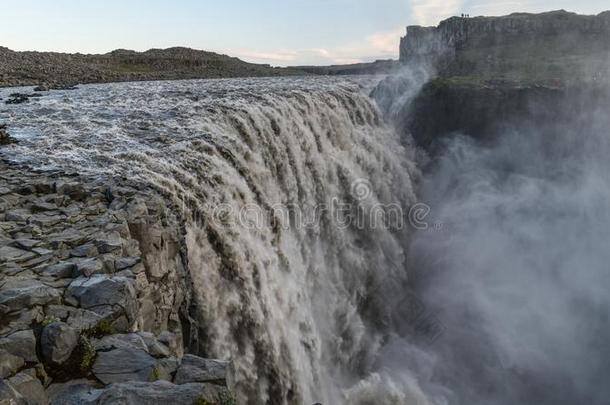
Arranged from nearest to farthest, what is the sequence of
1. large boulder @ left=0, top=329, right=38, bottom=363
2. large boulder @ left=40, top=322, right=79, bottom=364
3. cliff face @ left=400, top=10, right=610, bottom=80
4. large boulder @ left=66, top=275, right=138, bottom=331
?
large boulder @ left=0, top=329, right=38, bottom=363 < large boulder @ left=40, top=322, right=79, bottom=364 < large boulder @ left=66, top=275, right=138, bottom=331 < cliff face @ left=400, top=10, right=610, bottom=80

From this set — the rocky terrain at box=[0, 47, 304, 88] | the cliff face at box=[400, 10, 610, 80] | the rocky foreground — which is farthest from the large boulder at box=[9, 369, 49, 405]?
the cliff face at box=[400, 10, 610, 80]

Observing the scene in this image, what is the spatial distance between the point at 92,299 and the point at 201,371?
2355 mm

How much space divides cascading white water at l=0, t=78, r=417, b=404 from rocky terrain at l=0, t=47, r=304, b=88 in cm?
1472

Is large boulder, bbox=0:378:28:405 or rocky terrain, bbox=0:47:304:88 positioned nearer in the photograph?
large boulder, bbox=0:378:28:405

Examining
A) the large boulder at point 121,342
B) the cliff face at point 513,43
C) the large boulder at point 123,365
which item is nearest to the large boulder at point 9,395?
the large boulder at point 123,365

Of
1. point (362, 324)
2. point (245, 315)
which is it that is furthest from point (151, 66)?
point (245, 315)

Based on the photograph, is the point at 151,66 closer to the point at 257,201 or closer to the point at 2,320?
the point at 257,201

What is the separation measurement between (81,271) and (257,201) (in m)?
9.31

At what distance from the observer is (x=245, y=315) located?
13.7 m

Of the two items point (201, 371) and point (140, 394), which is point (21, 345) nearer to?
point (140, 394)

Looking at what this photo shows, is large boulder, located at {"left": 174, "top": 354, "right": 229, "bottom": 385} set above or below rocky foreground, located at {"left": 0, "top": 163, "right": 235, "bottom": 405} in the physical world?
below

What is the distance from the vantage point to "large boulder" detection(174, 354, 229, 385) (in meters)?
6.59

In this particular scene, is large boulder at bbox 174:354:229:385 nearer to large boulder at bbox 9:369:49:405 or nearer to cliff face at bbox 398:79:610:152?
large boulder at bbox 9:369:49:405

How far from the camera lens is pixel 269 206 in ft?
58.3
